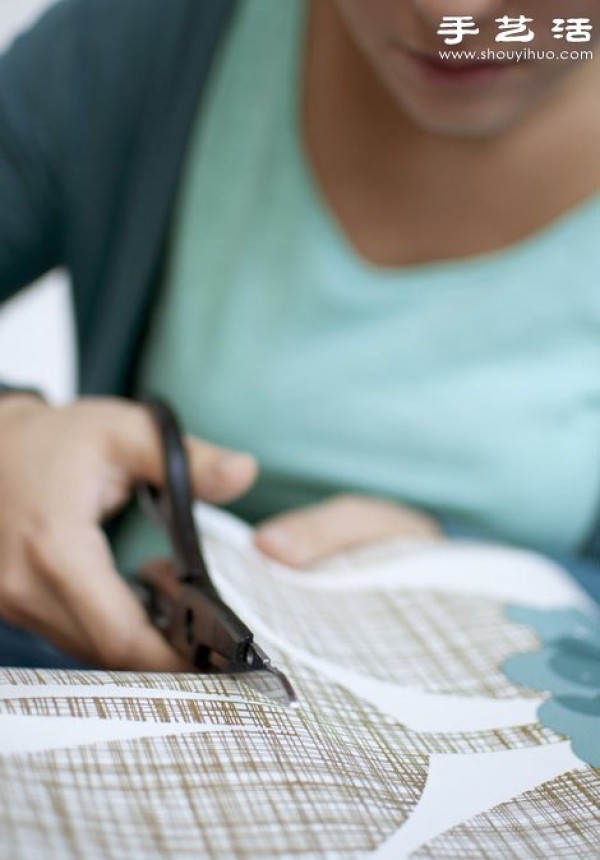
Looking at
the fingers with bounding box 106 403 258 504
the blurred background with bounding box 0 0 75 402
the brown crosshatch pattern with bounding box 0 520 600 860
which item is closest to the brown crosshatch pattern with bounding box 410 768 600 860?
the brown crosshatch pattern with bounding box 0 520 600 860

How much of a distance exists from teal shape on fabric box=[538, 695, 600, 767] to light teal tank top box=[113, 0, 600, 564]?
5.3 inches

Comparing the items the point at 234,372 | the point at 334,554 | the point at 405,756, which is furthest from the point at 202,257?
the point at 405,756

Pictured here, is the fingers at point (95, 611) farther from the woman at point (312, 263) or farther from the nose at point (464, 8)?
the nose at point (464, 8)

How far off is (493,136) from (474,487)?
12 cm

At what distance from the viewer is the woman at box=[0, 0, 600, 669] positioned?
307mm

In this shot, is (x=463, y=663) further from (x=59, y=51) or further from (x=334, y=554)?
(x=59, y=51)

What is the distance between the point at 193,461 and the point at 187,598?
58 mm

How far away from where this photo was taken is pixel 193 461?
0.29 metres

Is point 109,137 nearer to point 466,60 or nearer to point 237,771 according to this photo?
point 466,60

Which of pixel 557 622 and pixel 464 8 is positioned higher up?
pixel 464 8

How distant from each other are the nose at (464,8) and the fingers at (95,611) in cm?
15

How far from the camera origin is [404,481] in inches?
15.5

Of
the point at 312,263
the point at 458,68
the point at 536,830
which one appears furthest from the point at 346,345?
the point at 536,830

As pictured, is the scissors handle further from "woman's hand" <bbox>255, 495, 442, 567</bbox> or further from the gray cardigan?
the gray cardigan
